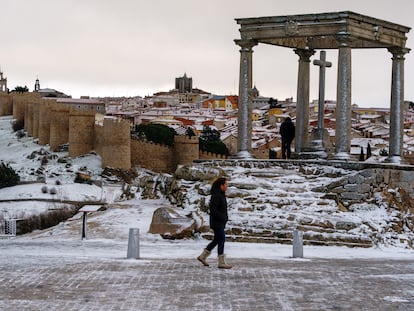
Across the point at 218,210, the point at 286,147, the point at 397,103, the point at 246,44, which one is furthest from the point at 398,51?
the point at 218,210

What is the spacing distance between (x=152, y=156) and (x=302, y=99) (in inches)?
1321

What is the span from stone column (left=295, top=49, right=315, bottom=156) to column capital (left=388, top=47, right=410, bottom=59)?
8.40 feet

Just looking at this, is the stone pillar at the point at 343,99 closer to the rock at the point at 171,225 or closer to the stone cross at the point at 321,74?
the stone cross at the point at 321,74

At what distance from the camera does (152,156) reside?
58.6 meters

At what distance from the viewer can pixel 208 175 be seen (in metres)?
22.5

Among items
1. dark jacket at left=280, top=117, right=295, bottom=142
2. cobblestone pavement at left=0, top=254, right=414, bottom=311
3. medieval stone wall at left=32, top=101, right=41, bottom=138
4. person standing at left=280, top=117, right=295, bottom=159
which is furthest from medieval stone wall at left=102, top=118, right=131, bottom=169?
cobblestone pavement at left=0, top=254, right=414, bottom=311

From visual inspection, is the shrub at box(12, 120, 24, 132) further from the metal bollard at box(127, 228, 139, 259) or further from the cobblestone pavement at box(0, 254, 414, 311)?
the cobblestone pavement at box(0, 254, 414, 311)

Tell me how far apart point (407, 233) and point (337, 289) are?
8.68 meters

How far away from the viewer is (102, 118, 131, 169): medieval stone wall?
5578cm

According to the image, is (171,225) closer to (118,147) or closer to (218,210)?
(218,210)

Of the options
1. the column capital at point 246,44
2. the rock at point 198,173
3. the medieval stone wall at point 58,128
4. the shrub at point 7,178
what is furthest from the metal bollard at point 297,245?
the medieval stone wall at point 58,128

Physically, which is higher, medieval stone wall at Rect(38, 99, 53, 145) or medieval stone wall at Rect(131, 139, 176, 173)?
medieval stone wall at Rect(38, 99, 53, 145)

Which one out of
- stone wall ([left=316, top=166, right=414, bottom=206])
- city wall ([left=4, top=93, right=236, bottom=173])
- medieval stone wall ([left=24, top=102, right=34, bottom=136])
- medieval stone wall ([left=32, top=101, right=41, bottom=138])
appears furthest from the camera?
medieval stone wall ([left=24, top=102, right=34, bottom=136])

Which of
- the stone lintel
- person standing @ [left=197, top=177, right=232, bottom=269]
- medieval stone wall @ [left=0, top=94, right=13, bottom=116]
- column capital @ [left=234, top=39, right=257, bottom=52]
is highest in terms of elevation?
medieval stone wall @ [left=0, top=94, right=13, bottom=116]
